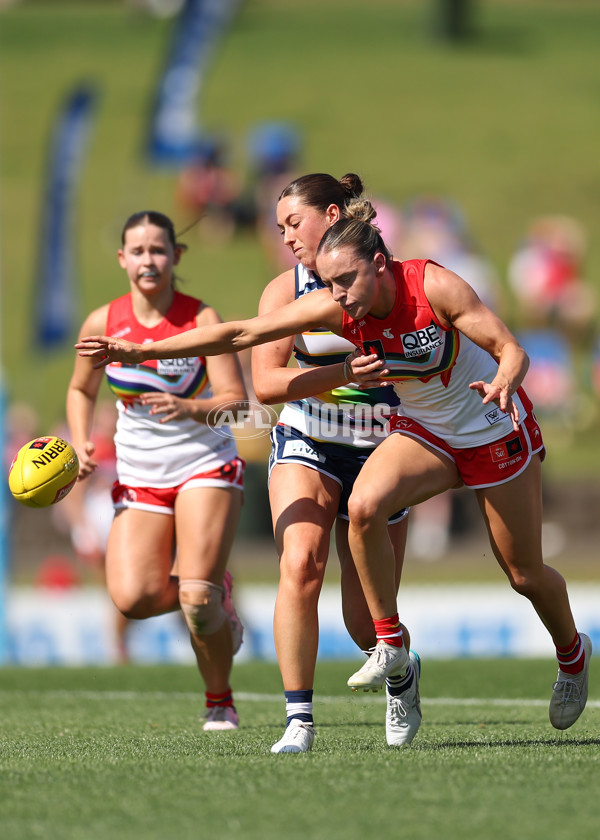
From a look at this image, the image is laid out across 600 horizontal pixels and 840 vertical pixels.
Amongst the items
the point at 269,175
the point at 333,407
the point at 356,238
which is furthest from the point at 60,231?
the point at 269,175

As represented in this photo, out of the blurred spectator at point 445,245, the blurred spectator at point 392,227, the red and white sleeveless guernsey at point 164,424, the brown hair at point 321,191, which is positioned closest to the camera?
the brown hair at point 321,191

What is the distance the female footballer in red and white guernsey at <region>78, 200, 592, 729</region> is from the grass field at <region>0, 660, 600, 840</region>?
44 centimetres

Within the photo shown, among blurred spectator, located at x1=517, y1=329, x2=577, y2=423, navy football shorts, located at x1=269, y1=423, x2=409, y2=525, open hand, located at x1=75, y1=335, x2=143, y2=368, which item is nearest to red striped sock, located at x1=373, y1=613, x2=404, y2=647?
navy football shorts, located at x1=269, y1=423, x2=409, y2=525

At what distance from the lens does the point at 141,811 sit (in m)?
3.88

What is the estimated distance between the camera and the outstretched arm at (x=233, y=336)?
16.4 ft

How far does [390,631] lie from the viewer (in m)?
5.08

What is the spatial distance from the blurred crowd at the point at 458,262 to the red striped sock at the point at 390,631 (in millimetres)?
13841

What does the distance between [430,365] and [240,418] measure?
1.76 metres

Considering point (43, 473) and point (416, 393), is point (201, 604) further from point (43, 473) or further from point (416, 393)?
point (416, 393)

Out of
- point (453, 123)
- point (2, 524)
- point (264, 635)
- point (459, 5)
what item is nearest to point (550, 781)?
point (264, 635)

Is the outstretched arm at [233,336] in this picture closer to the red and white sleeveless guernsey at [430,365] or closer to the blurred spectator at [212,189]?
the red and white sleeveless guernsey at [430,365]

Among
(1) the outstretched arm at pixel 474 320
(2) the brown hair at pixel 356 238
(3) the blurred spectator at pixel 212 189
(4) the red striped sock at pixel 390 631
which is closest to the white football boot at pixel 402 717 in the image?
(4) the red striped sock at pixel 390 631

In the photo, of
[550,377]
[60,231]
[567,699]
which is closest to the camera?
[567,699]

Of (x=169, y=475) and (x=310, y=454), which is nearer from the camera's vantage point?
(x=310, y=454)
